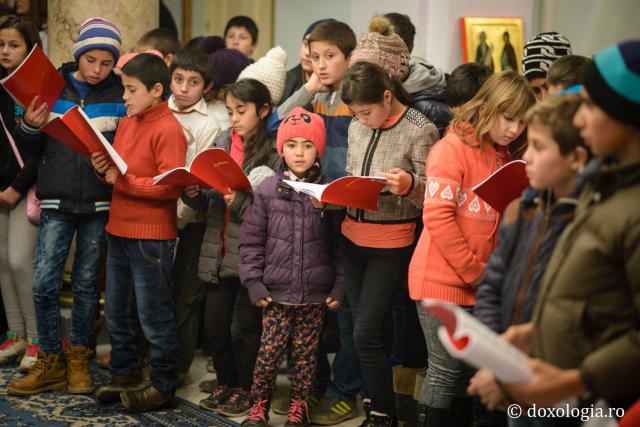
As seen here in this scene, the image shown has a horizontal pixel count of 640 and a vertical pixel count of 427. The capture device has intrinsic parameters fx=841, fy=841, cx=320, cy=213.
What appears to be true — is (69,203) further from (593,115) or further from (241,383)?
(593,115)

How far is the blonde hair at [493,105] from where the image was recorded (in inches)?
122

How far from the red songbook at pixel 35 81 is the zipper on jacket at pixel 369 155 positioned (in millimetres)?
1587

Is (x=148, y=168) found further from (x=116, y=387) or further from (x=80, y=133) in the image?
(x=116, y=387)

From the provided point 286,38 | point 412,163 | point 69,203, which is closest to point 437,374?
point 412,163

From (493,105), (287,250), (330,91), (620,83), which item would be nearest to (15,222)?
(287,250)

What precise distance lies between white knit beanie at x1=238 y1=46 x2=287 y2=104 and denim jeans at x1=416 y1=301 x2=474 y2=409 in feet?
6.10

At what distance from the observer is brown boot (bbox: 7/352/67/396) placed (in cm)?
421

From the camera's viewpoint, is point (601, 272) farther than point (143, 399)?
No

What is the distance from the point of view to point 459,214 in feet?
10.5

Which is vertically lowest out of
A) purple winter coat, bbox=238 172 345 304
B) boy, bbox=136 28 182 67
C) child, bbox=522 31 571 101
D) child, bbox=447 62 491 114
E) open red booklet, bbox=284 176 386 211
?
purple winter coat, bbox=238 172 345 304

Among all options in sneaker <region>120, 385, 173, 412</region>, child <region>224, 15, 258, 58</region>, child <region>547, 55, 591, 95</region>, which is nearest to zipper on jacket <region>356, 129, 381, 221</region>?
child <region>547, 55, 591, 95</region>

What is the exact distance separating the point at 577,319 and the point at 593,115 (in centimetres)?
49

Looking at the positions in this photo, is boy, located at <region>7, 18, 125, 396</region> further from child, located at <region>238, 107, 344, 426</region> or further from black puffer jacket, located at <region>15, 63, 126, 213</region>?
child, located at <region>238, 107, 344, 426</region>

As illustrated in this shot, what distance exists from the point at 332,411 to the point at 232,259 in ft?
2.87
